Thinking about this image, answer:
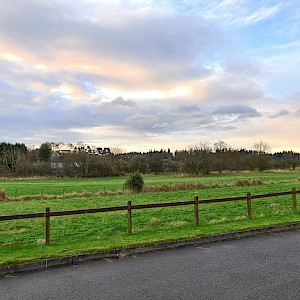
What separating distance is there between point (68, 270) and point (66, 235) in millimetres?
5088

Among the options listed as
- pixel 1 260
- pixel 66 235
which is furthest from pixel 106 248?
pixel 66 235

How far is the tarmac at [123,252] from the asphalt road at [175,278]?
0.77 ft

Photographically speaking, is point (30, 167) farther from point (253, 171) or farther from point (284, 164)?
point (284, 164)

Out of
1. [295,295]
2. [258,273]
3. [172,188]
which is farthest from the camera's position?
[172,188]

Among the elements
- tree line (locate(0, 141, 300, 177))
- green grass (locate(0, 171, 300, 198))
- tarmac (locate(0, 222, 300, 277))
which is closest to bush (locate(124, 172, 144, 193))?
green grass (locate(0, 171, 300, 198))

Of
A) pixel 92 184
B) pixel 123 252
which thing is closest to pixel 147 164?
pixel 92 184

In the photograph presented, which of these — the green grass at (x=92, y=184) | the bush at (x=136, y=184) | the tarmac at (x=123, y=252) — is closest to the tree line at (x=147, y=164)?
the green grass at (x=92, y=184)

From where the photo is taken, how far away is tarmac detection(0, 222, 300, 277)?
6674 millimetres

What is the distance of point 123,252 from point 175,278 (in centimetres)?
218

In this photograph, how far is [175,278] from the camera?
19.5ft

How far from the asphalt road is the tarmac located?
24 centimetres

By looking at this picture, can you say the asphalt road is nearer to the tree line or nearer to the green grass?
the green grass

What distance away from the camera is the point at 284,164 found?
89.5 meters

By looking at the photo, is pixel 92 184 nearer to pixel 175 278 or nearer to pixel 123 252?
pixel 123 252
